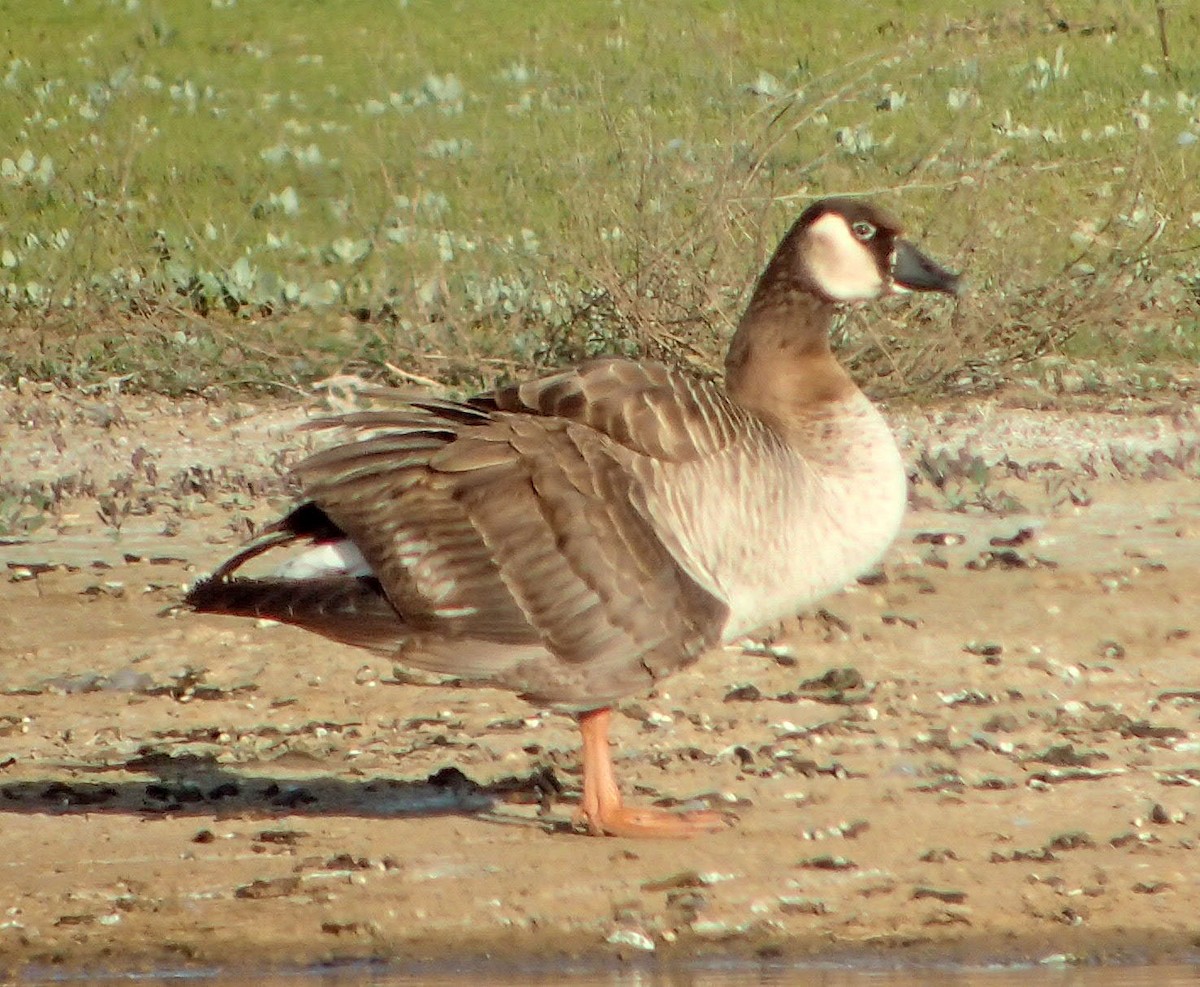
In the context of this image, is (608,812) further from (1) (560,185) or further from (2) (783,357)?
(1) (560,185)

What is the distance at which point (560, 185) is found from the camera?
14.3m

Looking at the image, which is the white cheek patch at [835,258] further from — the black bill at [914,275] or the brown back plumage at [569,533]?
the brown back plumage at [569,533]

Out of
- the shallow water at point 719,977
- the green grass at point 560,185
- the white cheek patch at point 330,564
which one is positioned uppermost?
the green grass at point 560,185

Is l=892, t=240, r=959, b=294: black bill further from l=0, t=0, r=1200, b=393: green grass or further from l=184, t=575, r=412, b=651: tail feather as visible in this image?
l=0, t=0, r=1200, b=393: green grass

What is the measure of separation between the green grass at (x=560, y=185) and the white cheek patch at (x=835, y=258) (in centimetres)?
415

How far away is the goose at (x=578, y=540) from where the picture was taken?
5.67m

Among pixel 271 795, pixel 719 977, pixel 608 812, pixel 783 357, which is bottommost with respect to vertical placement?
pixel 719 977

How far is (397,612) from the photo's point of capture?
5.71 m

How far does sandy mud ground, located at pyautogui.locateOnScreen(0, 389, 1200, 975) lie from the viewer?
543 centimetres

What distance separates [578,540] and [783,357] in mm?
1030

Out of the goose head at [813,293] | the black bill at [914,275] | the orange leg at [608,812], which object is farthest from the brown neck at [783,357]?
the orange leg at [608,812]

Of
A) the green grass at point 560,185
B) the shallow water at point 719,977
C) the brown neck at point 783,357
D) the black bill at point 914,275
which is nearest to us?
the shallow water at point 719,977

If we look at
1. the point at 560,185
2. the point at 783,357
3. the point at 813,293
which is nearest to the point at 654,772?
the point at 783,357

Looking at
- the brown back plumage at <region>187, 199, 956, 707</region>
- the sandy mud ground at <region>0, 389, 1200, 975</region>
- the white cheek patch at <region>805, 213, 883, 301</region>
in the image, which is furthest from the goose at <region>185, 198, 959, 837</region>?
the white cheek patch at <region>805, 213, 883, 301</region>
